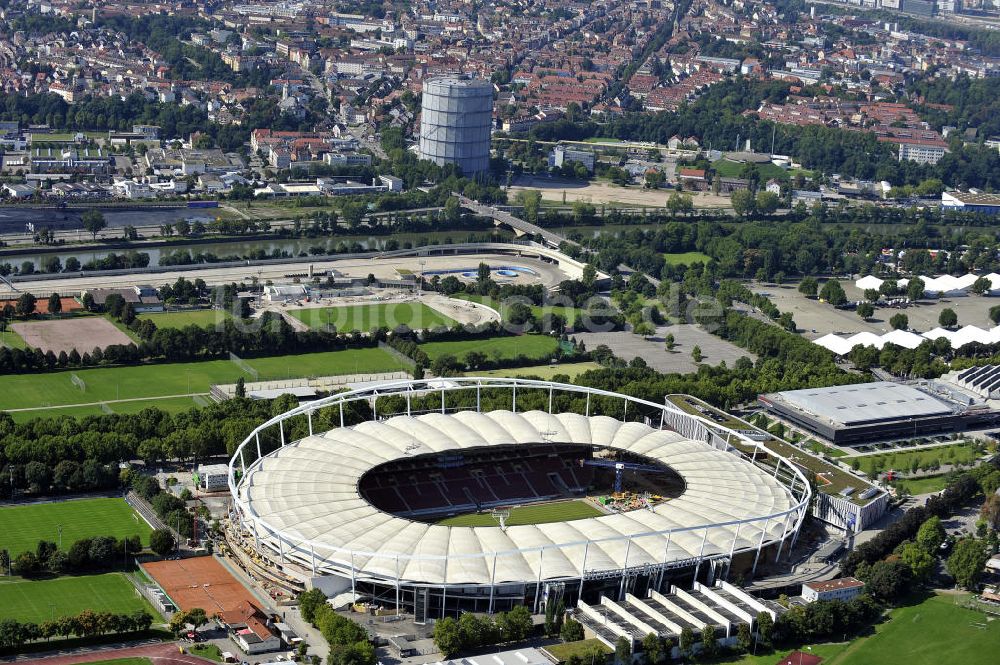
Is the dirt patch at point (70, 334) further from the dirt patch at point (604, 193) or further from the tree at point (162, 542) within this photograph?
the dirt patch at point (604, 193)

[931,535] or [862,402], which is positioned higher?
[862,402]

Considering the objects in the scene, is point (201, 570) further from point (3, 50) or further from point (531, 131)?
point (3, 50)

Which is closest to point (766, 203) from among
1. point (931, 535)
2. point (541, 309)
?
point (541, 309)

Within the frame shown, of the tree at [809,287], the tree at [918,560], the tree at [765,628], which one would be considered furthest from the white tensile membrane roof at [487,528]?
the tree at [809,287]

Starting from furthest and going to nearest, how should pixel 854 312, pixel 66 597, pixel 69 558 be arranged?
1. pixel 854 312
2. pixel 69 558
3. pixel 66 597

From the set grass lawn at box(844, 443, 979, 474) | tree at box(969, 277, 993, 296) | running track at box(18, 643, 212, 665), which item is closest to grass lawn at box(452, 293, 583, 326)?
grass lawn at box(844, 443, 979, 474)

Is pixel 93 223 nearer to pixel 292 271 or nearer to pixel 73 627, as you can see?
pixel 292 271
